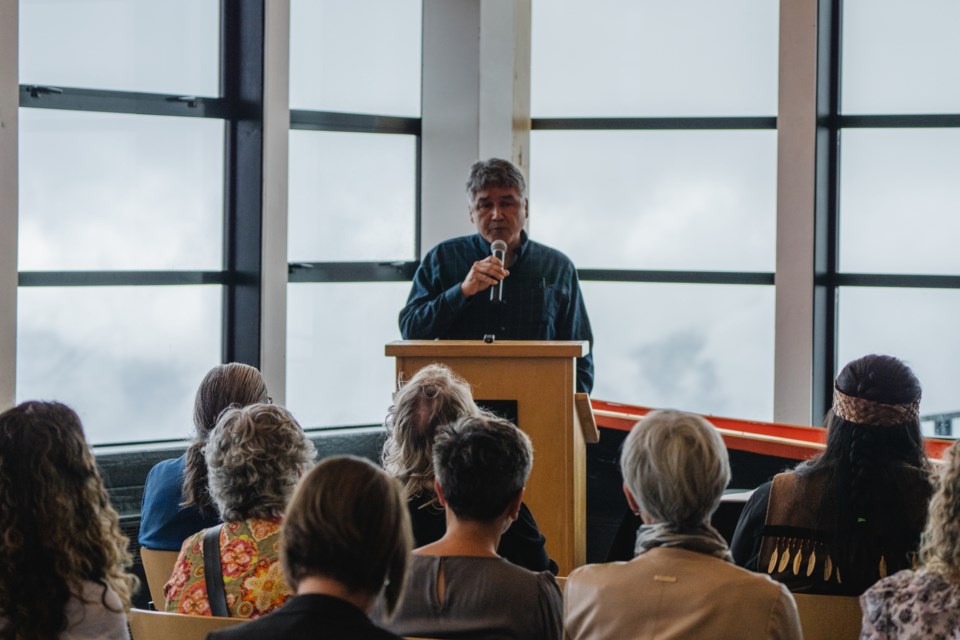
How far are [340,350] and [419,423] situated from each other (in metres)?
3.15

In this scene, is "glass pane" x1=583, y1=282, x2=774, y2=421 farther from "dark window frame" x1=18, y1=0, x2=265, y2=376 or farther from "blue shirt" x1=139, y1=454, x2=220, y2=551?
"blue shirt" x1=139, y1=454, x2=220, y2=551

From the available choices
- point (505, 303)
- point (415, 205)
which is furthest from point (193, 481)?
point (415, 205)

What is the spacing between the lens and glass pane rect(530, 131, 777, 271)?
6035 mm

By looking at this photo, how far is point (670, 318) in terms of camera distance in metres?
6.16

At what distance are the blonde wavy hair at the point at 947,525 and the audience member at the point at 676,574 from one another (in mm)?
355

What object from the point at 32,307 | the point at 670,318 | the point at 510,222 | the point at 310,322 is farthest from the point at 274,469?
the point at 670,318

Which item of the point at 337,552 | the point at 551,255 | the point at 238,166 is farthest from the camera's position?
the point at 238,166

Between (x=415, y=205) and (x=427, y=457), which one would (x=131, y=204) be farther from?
(x=427, y=457)

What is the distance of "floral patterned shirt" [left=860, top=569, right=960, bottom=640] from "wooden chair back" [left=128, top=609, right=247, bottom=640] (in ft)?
4.15

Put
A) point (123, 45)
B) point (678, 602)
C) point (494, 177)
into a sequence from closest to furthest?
point (678, 602) < point (494, 177) < point (123, 45)

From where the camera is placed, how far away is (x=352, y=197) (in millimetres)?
5973

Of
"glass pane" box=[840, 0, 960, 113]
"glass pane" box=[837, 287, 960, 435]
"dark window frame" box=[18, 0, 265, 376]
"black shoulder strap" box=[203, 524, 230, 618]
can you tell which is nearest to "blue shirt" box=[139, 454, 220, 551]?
"black shoulder strap" box=[203, 524, 230, 618]

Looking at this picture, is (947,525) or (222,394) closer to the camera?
(947,525)

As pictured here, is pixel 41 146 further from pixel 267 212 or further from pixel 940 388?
pixel 940 388
